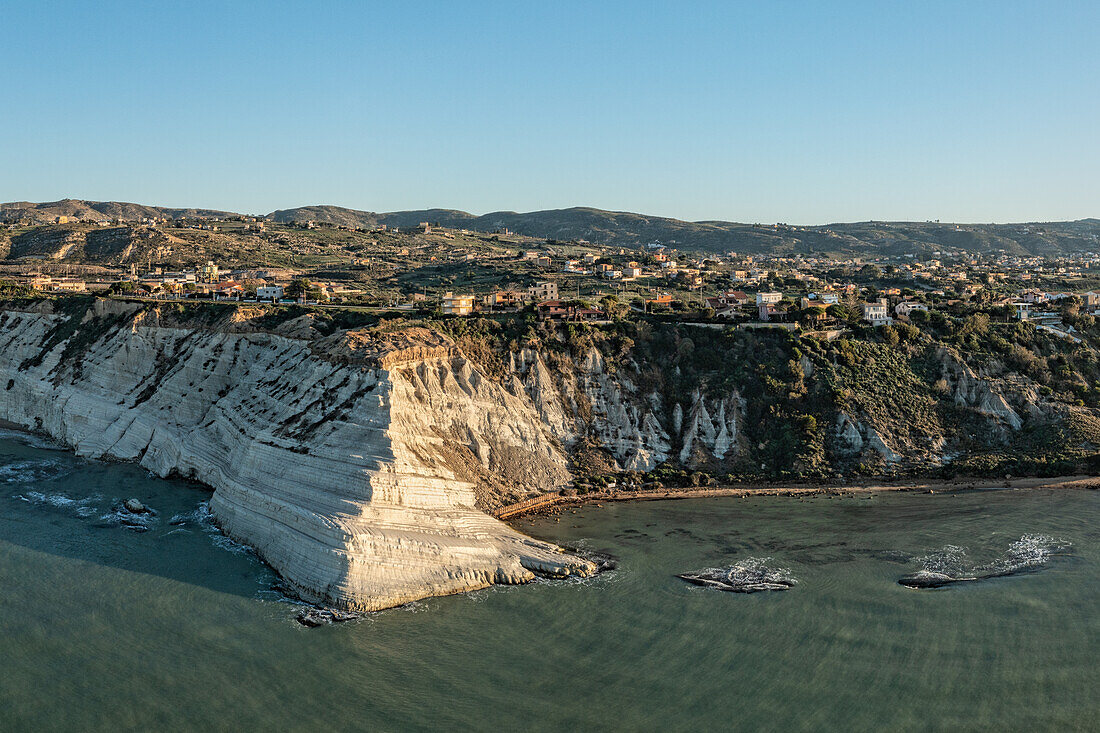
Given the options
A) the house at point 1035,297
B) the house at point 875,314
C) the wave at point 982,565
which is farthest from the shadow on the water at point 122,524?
the house at point 1035,297

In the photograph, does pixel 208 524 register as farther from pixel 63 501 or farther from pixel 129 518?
pixel 63 501

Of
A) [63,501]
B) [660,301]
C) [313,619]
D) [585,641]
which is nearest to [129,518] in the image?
[63,501]

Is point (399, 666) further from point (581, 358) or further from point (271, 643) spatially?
point (581, 358)

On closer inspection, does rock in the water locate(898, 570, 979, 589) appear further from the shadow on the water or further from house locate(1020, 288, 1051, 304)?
house locate(1020, 288, 1051, 304)

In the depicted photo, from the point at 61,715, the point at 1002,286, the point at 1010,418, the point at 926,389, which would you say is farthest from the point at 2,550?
the point at 1002,286

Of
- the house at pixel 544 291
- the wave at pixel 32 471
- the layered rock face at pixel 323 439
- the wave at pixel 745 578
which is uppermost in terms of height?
the house at pixel 544 291

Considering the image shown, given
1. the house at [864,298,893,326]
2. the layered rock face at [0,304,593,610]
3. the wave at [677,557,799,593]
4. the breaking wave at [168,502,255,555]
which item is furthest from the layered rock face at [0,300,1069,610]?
the house at [864,298,893,326]

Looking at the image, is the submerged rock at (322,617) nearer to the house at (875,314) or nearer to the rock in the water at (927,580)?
the rock in the water at (927,580)
